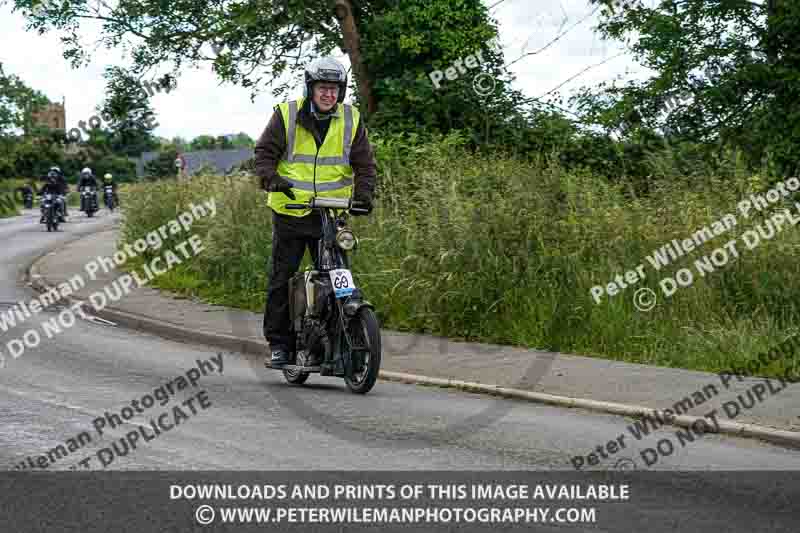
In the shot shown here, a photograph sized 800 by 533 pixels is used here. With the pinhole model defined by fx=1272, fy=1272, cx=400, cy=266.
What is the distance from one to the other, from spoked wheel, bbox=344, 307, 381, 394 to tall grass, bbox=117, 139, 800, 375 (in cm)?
284

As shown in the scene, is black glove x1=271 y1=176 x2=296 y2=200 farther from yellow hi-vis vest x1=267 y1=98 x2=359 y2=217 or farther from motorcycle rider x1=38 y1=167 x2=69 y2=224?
motorcycle rider x1=38 y1=167 x2=69 y2=224

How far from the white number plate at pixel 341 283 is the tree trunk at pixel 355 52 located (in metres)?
14.6

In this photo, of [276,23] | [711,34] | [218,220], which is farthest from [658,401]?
[711,34]

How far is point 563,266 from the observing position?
12625mm

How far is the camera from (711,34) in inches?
1049

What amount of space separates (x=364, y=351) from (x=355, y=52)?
49.5ft

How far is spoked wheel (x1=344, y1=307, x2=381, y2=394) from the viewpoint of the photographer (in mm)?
9070

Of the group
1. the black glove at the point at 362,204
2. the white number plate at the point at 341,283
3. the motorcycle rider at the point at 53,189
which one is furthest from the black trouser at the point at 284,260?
the motorcycle rider at the point at 53,189

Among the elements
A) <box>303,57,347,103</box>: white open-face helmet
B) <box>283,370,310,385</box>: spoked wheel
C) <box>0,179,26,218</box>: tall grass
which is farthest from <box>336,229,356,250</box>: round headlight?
<box>0,179,26,218</box>: tall grass

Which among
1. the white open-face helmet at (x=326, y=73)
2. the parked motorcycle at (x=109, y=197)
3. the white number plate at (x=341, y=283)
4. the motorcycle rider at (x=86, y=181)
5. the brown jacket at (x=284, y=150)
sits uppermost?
the white open-face helmet at (x=326, y=73)

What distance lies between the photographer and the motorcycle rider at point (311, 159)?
9.38 metres

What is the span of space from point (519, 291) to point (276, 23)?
39.6 ft

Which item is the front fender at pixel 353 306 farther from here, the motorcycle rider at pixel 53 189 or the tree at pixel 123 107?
the motorcycle rider at pixel 53 189

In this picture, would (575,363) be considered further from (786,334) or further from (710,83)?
(710,83)
